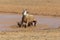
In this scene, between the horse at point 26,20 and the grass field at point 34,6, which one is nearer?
→ the horse at point 26,20

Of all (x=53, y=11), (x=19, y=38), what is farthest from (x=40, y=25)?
(x=53, y=11)

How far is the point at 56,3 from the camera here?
92.5 ft

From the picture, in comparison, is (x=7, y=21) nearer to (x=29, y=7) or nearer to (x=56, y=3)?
(x=29, y=7)

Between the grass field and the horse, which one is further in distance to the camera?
the grass field

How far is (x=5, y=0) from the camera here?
2912 cm

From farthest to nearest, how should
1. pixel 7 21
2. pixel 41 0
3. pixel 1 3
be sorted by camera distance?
pixel 41 0
pixel 1 3
pixel 7 21

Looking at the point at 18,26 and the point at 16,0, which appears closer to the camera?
the point at 18,26

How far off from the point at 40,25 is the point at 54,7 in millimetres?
9276

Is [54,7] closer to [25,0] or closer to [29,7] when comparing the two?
[29,7]

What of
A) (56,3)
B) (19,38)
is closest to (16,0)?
(56,3)

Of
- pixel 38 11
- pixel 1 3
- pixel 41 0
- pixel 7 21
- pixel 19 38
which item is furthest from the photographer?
pixel 41 0

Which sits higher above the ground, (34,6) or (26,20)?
(34,6)

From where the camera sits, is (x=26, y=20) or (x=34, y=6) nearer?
(x=26, y=20)

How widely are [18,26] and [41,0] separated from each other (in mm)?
13244
